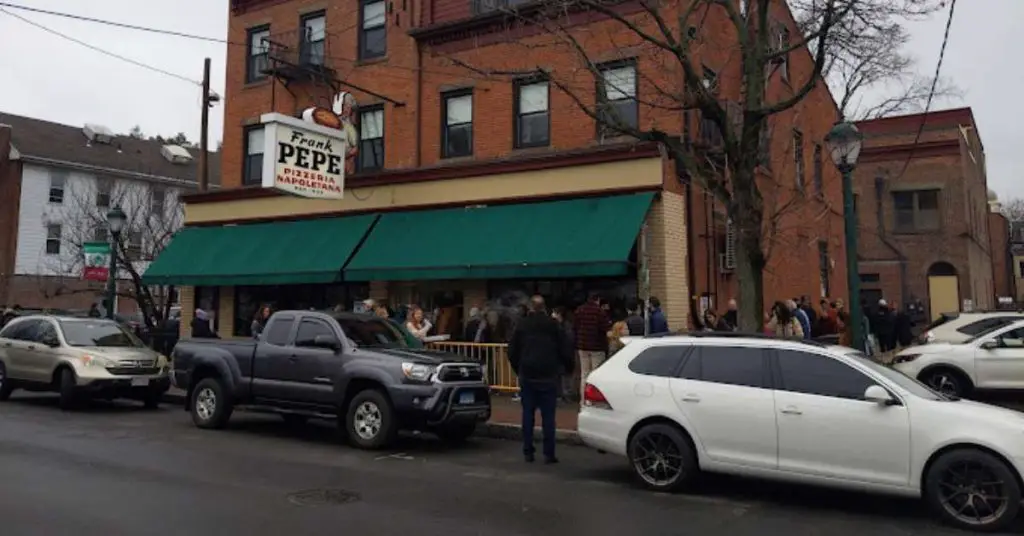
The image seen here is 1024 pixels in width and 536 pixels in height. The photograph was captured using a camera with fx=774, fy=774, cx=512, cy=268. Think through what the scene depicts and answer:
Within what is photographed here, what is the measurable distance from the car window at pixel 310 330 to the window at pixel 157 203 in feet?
83.1

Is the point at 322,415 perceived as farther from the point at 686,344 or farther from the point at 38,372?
the point at 38,372

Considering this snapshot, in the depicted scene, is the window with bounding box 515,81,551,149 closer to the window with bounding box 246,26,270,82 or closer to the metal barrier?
the metal barrier

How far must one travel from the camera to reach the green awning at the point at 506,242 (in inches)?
553

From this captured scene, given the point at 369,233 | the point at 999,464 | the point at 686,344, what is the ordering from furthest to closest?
1. the point at 369,233
2. the point at 686,344
3. the point at 999,464

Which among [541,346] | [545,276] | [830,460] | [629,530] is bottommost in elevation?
[629,530]

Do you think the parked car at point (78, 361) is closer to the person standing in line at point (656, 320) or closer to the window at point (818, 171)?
the person standing in line at point (656, 320)

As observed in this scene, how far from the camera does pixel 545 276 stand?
47.8 feet

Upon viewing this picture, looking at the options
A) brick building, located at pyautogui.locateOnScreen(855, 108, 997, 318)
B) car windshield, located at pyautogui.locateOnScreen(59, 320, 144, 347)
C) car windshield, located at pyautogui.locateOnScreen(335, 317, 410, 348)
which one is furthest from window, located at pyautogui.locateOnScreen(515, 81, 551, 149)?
brick building, located at pyautogui.locateOnScreen(855, 108, 997, 318)

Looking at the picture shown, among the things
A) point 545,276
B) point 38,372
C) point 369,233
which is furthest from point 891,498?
point 38,372

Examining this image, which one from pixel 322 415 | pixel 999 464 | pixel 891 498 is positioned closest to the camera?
pixel 999 464

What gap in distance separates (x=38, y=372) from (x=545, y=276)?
9.45 meters

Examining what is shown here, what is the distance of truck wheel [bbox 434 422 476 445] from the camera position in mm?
10690

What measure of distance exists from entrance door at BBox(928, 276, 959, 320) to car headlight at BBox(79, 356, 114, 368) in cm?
3174

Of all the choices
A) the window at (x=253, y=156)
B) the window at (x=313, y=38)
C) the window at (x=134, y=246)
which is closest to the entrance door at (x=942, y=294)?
the window at (x=313, y=38)
